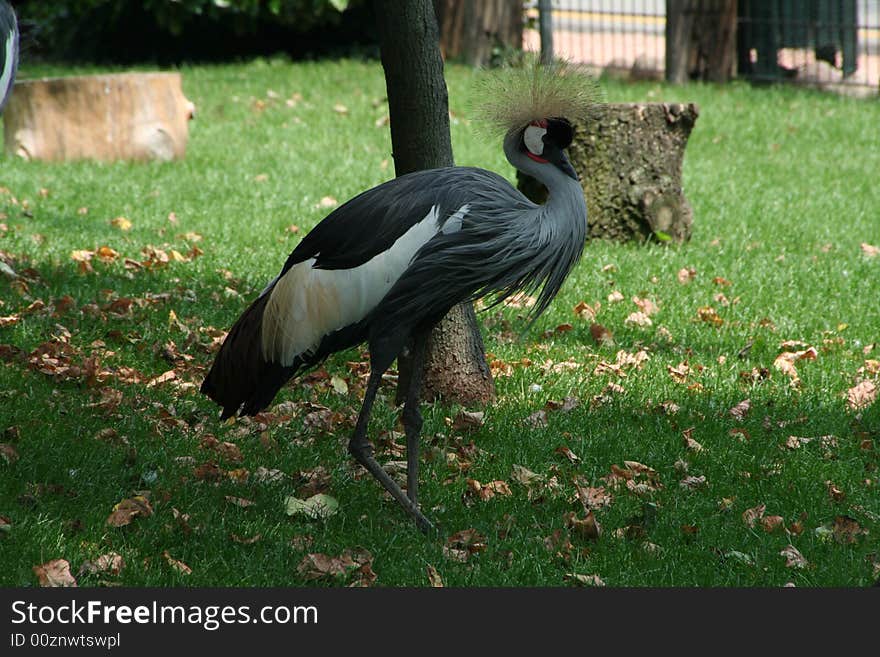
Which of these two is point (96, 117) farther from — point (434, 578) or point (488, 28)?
point (434, 578)

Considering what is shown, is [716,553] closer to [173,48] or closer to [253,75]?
[253,75]

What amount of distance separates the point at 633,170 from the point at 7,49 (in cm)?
509

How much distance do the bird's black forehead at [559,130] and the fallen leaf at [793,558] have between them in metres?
1.80

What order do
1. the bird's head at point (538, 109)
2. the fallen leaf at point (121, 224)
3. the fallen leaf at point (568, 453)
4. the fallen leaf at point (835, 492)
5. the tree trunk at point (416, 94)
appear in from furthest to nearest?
the fallen leaf at point (121, 224) < the tree trunk at point (416, 94) < the fallen leaf at point (568, 453) < the fallen leaf at point (835, 492) < the bird's head at point (538, 109)

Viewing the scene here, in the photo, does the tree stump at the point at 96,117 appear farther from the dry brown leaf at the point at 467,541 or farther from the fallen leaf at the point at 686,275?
the dry brown leaf at the point at 467,541

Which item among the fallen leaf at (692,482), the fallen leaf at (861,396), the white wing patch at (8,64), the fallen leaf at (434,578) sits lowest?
the fallen leaf at (861,396)

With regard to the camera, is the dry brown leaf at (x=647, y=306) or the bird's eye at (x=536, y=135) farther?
the dry brown leaf at (x=647, y=306)

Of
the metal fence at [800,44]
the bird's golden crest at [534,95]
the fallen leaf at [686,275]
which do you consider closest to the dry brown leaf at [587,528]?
the bird's golden crest at [534,95]

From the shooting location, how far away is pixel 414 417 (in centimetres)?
491

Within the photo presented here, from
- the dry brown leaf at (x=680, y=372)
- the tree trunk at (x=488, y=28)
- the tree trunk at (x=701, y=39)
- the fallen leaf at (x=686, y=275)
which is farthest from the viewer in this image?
the tree trunk at (x=488, y=28)

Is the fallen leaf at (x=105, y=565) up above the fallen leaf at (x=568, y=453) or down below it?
above

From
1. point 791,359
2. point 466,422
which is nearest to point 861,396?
point 791,359

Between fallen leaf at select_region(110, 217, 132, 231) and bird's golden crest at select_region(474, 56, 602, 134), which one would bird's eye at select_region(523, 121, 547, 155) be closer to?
bird's golden crest at select_region(474, 56, 602, 134)

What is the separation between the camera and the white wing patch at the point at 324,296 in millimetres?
4473
